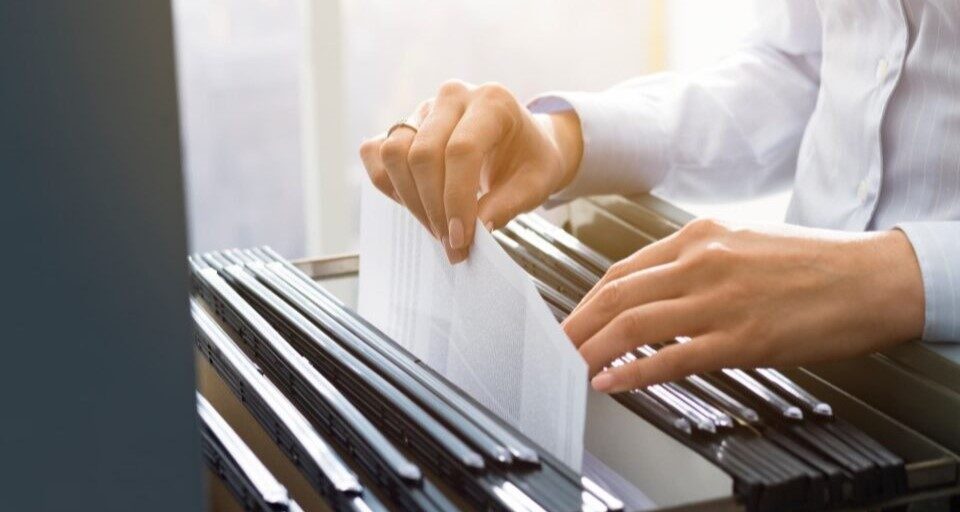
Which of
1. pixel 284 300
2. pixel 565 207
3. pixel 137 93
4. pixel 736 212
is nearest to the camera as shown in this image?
pixel 137 93

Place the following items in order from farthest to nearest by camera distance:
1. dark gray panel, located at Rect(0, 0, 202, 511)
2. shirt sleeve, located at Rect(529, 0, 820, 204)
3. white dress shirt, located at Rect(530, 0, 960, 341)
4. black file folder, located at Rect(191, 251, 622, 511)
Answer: shirt sleeve, located at Rect(529, 0, 820, 204) < white dress shirt, located at Rect(530, 0, 960, 341) < black file folder, located at Rect(191, 251, 622, 511) < dark gray panel, located at Rect(0, 0, 202, 511)

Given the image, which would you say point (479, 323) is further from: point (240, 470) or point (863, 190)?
point (863, 190)

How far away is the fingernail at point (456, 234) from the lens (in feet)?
2.10

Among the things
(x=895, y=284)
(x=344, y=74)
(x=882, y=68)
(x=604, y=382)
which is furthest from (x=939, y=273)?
(x=344, y=74)

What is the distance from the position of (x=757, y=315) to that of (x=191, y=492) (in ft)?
1.05

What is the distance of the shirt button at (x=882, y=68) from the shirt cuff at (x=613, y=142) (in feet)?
0.60

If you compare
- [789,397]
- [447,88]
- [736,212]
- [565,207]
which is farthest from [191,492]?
[736,212]

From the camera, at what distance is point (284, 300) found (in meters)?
0.70

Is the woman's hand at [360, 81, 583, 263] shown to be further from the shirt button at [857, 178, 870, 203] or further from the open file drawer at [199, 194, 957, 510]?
the shirt button at [857, 178, 870, 203]

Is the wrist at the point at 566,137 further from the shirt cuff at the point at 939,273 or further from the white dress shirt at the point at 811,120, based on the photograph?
the shirt cuff at the point at 939,273

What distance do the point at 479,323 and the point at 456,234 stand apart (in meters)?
0.05

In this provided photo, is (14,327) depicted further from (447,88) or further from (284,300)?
(447,88)

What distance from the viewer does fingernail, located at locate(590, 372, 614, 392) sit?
1.80 feet

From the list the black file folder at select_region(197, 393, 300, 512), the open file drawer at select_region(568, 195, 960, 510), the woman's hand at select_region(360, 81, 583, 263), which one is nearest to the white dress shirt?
the woman's hand at select_region(360, 81, 583, 263)
